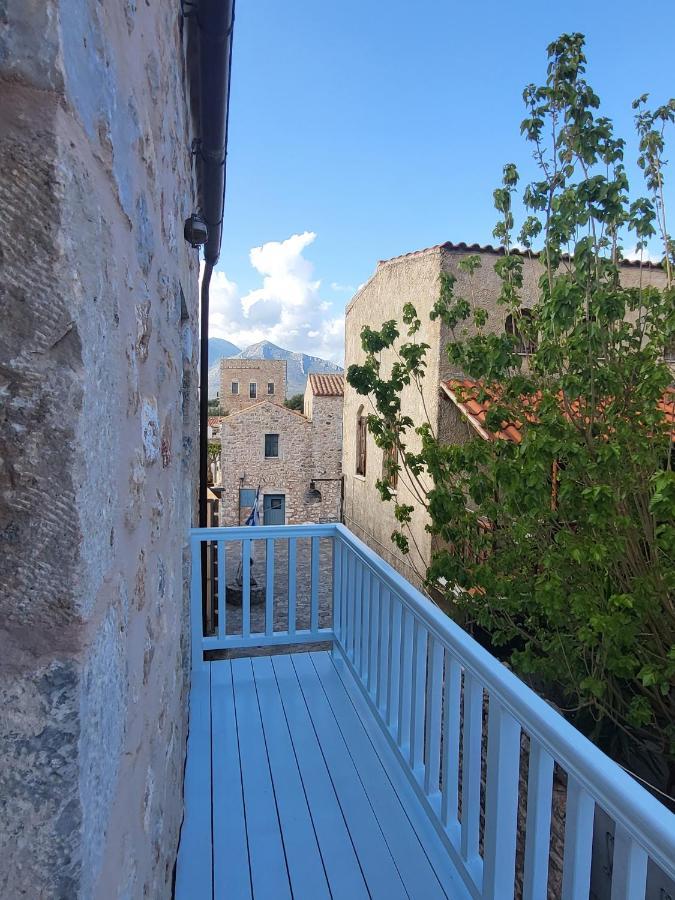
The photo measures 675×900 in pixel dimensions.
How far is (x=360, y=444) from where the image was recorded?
10.8m

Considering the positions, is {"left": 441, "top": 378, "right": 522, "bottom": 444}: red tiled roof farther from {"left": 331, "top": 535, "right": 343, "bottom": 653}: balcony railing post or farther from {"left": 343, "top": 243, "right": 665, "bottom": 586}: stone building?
{"left": 331, "top": 535, "right": 343, "bottom": 653}: balcony railing post

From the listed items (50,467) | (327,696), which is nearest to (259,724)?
(327,696)

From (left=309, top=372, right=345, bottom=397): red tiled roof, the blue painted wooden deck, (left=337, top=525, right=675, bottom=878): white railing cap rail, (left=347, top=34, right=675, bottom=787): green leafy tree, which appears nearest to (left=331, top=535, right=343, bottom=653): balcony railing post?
the blue painted wooden deck

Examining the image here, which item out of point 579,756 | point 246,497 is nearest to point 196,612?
point 579,756

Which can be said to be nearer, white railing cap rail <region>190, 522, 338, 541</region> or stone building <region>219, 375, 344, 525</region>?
white railing cap rail <region>190, 522, 338, 541</region>

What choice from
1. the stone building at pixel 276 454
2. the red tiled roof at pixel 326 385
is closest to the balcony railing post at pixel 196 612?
the red tiled roof at pixel 326 385

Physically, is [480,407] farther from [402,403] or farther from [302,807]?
[302,807]

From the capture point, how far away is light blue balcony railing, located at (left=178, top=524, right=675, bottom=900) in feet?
3.09

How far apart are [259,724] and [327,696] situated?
A: 1.35 ft

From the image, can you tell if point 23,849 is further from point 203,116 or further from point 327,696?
point 203,116

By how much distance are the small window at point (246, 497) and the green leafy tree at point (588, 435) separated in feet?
58.2

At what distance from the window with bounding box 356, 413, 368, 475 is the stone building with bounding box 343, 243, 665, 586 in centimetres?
3

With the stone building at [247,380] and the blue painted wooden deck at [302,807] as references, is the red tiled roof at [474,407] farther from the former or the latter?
the stone building at [247,380]

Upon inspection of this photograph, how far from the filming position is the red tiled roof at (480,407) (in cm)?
380
